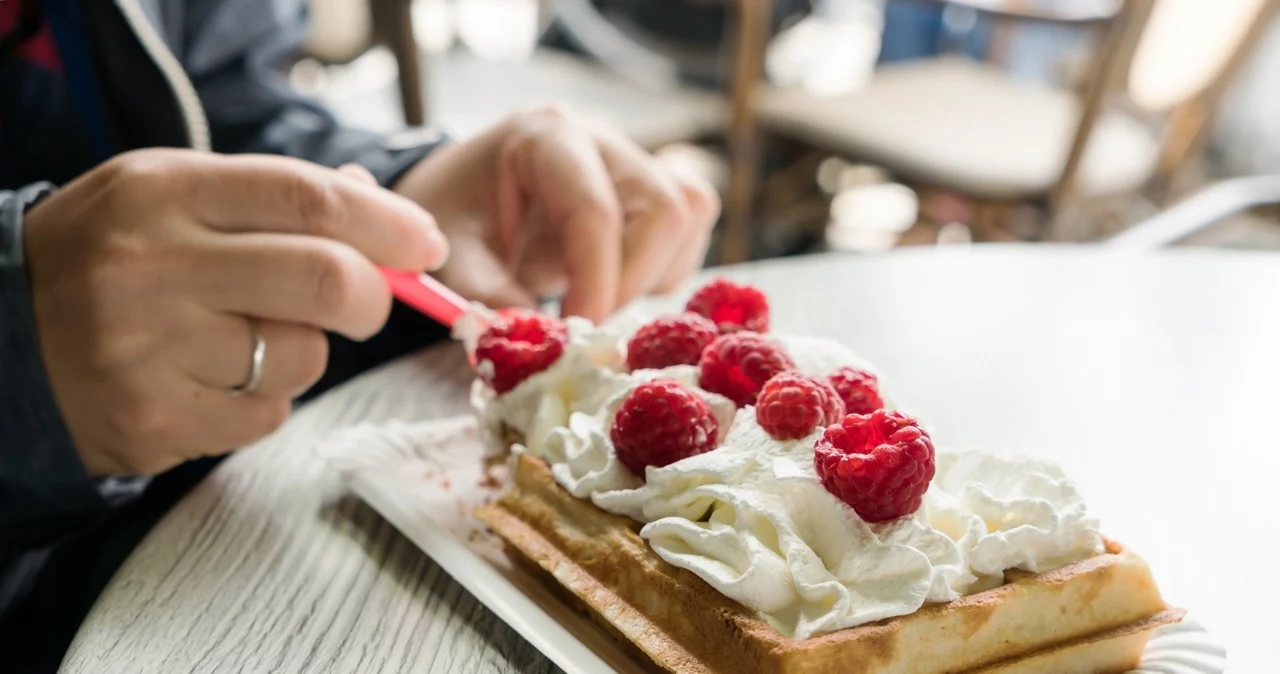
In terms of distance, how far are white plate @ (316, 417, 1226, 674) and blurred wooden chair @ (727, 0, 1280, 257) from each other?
5.53 ft

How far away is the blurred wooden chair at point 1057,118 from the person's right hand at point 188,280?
1.74m

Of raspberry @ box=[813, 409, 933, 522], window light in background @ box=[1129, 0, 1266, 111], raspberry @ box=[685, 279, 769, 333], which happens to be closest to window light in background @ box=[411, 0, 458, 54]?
window light in background @ box=[1129, 0, 1266, 111]

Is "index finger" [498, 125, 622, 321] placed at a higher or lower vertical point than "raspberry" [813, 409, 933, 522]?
lower

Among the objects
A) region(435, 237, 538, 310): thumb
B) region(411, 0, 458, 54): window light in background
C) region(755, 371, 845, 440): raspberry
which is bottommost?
region(411, 0, 458, 54): window light in background

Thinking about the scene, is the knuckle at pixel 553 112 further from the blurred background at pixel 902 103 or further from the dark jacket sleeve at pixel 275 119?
the blurred background at pixel 902 103

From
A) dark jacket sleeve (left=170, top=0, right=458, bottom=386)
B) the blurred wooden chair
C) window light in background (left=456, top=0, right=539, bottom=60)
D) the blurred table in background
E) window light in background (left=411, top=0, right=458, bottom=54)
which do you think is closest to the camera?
dark jacket sleeve (left=170, top=0, right=458, bottom=386)

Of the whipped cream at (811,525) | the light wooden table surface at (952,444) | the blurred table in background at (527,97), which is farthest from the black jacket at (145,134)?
the blurred table in background at (527,97)

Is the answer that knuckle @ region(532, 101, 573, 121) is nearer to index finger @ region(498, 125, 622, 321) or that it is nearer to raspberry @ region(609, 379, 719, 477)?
index finger @ region(498, 125, 622, 321)

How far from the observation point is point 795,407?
2.04ft

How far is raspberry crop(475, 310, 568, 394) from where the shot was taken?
76 centimetres

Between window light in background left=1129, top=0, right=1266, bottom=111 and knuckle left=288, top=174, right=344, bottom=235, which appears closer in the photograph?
knuckle left=288, top=174, right=344, bottom=235

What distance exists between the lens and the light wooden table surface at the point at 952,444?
622mm

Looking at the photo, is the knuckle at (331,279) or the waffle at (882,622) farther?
the knuckle at (331,279)

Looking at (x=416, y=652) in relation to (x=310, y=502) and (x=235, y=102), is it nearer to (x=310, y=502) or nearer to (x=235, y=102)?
(x=310, y=502)
